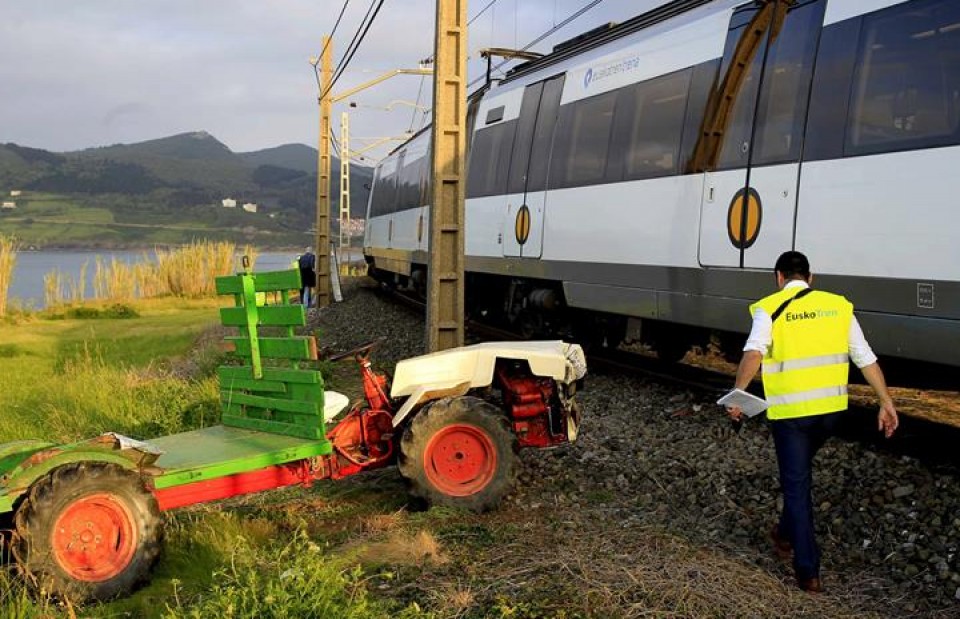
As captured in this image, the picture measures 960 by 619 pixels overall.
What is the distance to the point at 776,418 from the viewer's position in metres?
4.89

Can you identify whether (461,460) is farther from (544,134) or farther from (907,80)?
(544,134)

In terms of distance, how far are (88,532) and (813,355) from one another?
Answer: 3987 millimetres

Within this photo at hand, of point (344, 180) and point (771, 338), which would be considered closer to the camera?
point (771, 338)

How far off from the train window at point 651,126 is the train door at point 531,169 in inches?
69.4

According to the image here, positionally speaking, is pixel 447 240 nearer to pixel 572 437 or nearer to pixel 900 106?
pixel 572 437

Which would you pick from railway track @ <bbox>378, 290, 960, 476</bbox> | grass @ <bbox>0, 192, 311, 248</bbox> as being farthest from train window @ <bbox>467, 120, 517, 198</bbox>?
grass @ <bbox>0, 192, 311, 248</bbox>

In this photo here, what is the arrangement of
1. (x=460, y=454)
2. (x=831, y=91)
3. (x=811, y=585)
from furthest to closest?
(x=831, y=91) < (x=460, y=454) < (x=811, y=585)

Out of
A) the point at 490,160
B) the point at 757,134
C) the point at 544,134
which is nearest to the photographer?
the point at 757,134

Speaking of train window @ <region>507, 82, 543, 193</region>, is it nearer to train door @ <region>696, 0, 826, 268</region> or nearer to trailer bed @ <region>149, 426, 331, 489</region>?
train door @ <region>696, 0, 826, 268</region>

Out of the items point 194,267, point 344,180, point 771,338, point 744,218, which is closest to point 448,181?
point 744,218

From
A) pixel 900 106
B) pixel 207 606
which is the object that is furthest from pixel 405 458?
pixel 900 106

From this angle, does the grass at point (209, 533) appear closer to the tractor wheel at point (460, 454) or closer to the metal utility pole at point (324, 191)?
the tractor wheel at point (460, 454)

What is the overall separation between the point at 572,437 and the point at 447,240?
15.5ft

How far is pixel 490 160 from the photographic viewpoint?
45.3 feet
